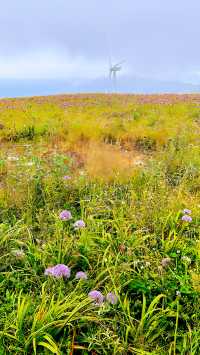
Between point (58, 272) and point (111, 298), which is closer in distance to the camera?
point (111, 298)

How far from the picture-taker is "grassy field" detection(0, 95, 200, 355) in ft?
9.34

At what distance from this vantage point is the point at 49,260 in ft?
11.9

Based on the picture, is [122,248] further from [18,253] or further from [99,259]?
[18,253]

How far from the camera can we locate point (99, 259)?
370 cm

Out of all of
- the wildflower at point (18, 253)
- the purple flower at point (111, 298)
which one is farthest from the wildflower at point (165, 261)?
the wildflower at point (18, 253)

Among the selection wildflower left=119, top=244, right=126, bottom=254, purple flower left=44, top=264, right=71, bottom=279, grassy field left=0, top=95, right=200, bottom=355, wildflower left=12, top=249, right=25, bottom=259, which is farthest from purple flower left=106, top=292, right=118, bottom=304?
wildflower left=12, top=249, right=25, bottom=259

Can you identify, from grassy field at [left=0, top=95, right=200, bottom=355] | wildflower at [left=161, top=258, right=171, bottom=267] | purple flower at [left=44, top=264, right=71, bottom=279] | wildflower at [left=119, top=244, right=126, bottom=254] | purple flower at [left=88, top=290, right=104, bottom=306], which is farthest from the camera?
wildflower at [left=119, top=244, right=126, bottom=254]

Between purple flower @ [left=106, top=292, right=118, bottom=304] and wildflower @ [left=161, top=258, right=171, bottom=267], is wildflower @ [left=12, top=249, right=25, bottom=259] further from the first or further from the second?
wildflower @ [left=161, top=258, right=171, bottom=267]

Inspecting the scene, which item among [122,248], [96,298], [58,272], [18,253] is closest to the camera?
[96,298]

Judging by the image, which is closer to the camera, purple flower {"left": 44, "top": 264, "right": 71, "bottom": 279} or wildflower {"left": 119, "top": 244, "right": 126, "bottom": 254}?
purple flower {"left": 44, "top": 264, "right": 71, "bottom": 279}

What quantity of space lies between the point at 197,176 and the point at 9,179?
9.04 ft

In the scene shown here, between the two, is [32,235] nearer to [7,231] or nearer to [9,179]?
[7,231]

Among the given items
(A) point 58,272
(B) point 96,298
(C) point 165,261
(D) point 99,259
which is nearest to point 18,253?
(A) point 58,272

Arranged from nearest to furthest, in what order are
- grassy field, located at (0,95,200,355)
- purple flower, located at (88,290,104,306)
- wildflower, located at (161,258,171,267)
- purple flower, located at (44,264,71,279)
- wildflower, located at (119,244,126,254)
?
grassy field, located at (0,95,200,355) → purple flower, located at (88,290,104,306) → purple flower, located at (44,264,71,279) → wildflower, located at (161,258,171,267) → wildflower, located at (119,244,126,254)
